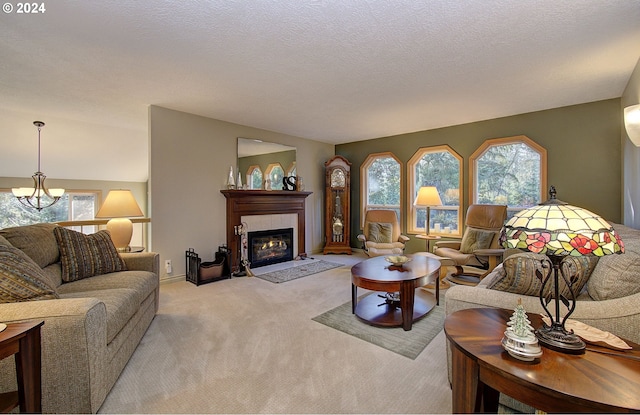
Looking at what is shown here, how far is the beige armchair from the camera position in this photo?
16.4ft

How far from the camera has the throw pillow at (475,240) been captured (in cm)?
408

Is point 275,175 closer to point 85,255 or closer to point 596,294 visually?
point 85,255

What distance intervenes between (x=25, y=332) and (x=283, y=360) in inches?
57.4

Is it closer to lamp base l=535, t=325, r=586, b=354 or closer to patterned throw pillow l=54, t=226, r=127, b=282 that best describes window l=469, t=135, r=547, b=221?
lamp base l=535, t=325, r=586, b=354

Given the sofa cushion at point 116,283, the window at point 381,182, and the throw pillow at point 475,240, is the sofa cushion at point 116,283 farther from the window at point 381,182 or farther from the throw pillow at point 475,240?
the window at point 381,182

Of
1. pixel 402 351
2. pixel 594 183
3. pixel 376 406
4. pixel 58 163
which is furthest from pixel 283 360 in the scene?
pixel 58 163

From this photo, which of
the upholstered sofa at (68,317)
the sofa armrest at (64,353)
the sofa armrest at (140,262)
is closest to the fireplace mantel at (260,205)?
the sofa armrest at (140,262)

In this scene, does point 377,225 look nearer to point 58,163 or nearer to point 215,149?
point 215,149

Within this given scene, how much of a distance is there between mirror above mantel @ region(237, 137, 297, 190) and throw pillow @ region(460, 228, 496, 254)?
3291 millimetres

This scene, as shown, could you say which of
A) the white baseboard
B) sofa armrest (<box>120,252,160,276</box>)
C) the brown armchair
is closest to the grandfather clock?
the brown armchair

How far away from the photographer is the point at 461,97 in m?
3.59

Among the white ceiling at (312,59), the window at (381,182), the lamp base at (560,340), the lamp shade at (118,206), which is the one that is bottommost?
the lamp base at (560,340)

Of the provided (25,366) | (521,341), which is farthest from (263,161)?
(521,341)

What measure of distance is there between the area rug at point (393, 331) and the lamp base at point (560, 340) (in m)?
1.13
